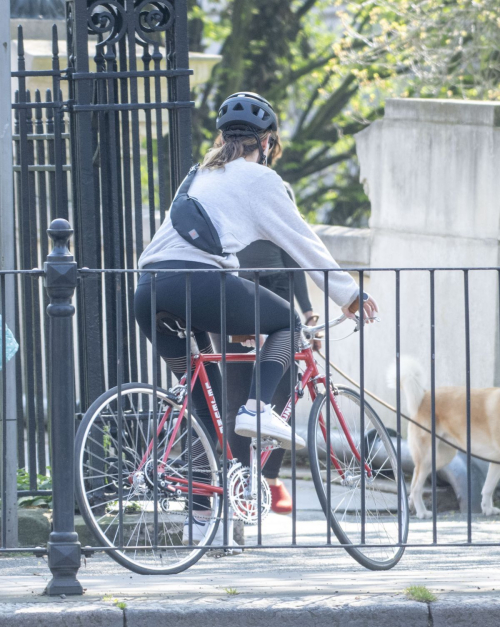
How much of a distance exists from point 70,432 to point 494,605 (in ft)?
5.52

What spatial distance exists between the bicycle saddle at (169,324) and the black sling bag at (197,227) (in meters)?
0.31

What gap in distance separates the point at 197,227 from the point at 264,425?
86cm

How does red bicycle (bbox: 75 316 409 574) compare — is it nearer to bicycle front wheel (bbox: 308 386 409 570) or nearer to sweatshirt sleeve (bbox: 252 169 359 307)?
bicycle front wheel (bbox: 308 386 409 570)

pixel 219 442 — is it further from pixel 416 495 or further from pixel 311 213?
pixel 311 213

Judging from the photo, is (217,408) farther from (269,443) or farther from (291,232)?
(291,232)

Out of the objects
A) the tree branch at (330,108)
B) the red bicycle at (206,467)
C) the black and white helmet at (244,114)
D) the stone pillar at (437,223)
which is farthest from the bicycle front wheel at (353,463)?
the tree branch at (330,108)

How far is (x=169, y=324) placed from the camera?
465 centimetres

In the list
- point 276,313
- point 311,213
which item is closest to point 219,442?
point 276,313

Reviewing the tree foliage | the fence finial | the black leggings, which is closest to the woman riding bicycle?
the black leggings

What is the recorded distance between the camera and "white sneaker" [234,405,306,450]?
4586 millimetres

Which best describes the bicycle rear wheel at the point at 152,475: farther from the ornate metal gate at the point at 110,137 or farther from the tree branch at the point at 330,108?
the tree branch at the point at 330,108

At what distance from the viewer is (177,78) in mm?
5590

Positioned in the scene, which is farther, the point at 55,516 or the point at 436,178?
the point at 436,178

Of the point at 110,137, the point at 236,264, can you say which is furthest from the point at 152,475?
the point at 110,137
